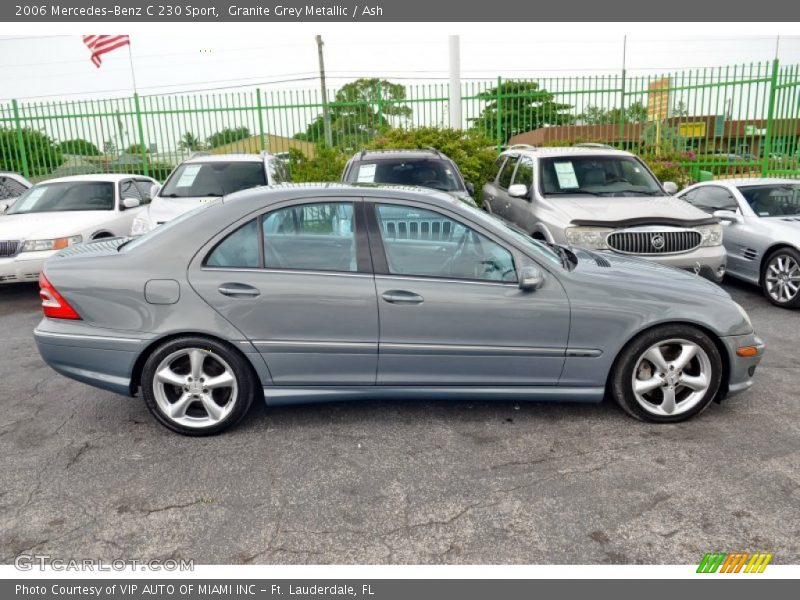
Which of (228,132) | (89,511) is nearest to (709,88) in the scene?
(228,132)

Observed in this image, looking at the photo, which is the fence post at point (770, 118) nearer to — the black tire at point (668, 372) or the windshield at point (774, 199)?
the windshield at point (774, 199)

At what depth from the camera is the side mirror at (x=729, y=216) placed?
7484 millimetres

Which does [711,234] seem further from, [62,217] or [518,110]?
[518,110]

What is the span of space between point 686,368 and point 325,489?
7.90 feet

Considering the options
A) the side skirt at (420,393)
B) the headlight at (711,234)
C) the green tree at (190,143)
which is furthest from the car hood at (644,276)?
the green tree at (190,143)

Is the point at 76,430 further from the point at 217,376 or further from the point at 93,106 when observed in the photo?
the point at 93,106

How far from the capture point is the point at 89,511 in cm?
318

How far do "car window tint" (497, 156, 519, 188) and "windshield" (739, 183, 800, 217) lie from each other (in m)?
2.87

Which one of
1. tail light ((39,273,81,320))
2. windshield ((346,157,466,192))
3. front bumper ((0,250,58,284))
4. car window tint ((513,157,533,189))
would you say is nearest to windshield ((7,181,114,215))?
front bumper ((0,250,58,284))

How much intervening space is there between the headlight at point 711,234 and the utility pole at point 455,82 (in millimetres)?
7663

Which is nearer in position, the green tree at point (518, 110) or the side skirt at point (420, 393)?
the side skirt at point (420, 393)

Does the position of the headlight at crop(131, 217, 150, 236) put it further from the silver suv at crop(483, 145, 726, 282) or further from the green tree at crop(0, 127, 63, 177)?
the green tree at crop(0, 127, 63, 177)

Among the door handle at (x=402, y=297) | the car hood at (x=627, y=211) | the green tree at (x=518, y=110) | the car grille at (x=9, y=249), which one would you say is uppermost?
the green tree at (x=518, y=110)

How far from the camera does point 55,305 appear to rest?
12.8 feet
